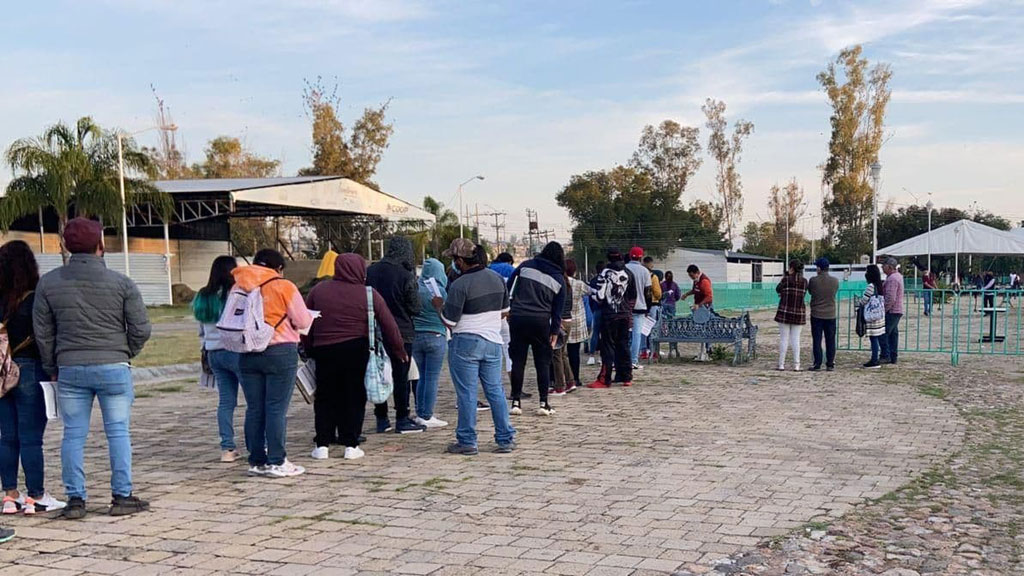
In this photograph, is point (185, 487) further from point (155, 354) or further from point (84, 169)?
point (84, 169)

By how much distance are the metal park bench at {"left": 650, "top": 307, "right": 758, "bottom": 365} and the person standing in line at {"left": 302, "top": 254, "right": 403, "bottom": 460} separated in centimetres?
722

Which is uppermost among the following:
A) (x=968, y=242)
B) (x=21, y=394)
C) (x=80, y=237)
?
(x=80, y=237)

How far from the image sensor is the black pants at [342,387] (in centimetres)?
679

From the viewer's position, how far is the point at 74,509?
521 centimetres

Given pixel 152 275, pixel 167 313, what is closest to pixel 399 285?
pixel 167 313

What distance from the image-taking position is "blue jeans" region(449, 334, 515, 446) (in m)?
6.98

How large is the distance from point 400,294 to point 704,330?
22.8 feet

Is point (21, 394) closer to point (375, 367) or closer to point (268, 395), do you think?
point (268, 395)

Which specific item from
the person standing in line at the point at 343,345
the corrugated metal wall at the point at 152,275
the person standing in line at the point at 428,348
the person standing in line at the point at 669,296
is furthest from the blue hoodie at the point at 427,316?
the corrugated metal wall at the point at 152,275

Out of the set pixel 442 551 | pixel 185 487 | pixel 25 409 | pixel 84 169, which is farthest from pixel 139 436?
pixel 84 169

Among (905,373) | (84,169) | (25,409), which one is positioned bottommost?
(905,373)

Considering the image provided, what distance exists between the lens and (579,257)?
203ft

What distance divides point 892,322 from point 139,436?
10.5m

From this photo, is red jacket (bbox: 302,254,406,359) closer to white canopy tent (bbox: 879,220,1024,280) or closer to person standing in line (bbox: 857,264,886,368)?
person standing in line (bbox: 857,264,886,368)
